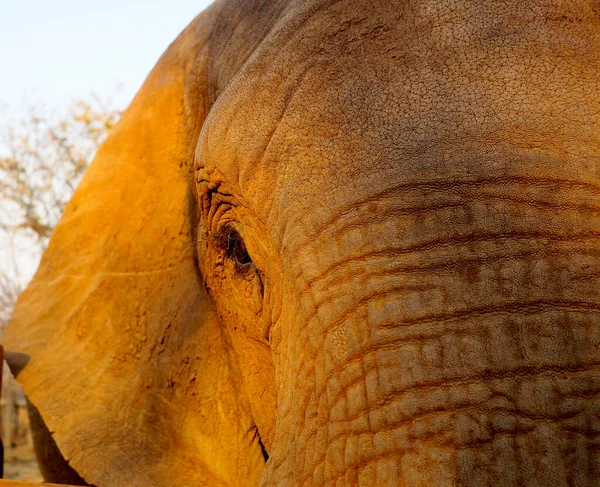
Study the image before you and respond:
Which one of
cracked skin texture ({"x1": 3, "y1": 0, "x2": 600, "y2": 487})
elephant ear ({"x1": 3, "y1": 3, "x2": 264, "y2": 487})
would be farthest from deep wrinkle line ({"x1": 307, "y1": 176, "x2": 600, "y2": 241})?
elephant ear ({"x1": 3, "y1": 3, "x2": 264, "y2": 487})

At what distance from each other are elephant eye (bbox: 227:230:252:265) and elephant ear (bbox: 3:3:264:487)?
225 millimetres

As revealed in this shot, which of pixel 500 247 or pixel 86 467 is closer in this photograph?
pixel 500 247

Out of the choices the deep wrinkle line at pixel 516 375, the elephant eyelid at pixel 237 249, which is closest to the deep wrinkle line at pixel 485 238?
the deep wrinkle line at pixel 516 375

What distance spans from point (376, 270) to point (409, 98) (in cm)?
29

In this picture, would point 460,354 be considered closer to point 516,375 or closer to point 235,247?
point 516,375

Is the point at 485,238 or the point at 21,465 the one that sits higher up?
the point at 21,465

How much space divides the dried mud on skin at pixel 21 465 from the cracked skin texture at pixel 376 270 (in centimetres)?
451

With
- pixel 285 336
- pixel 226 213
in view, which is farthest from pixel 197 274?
pixel 285 336

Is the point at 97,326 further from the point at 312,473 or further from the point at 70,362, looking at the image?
the point at 312,473

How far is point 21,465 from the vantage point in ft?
30.6

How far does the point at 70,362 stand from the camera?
2275 millimetres

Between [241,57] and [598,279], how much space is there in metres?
1.15

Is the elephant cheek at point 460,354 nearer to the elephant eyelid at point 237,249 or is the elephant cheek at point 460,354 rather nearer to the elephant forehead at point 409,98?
the elephant forehead at point 409,98

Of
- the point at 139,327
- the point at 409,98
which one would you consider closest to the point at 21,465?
the point at 139,327
